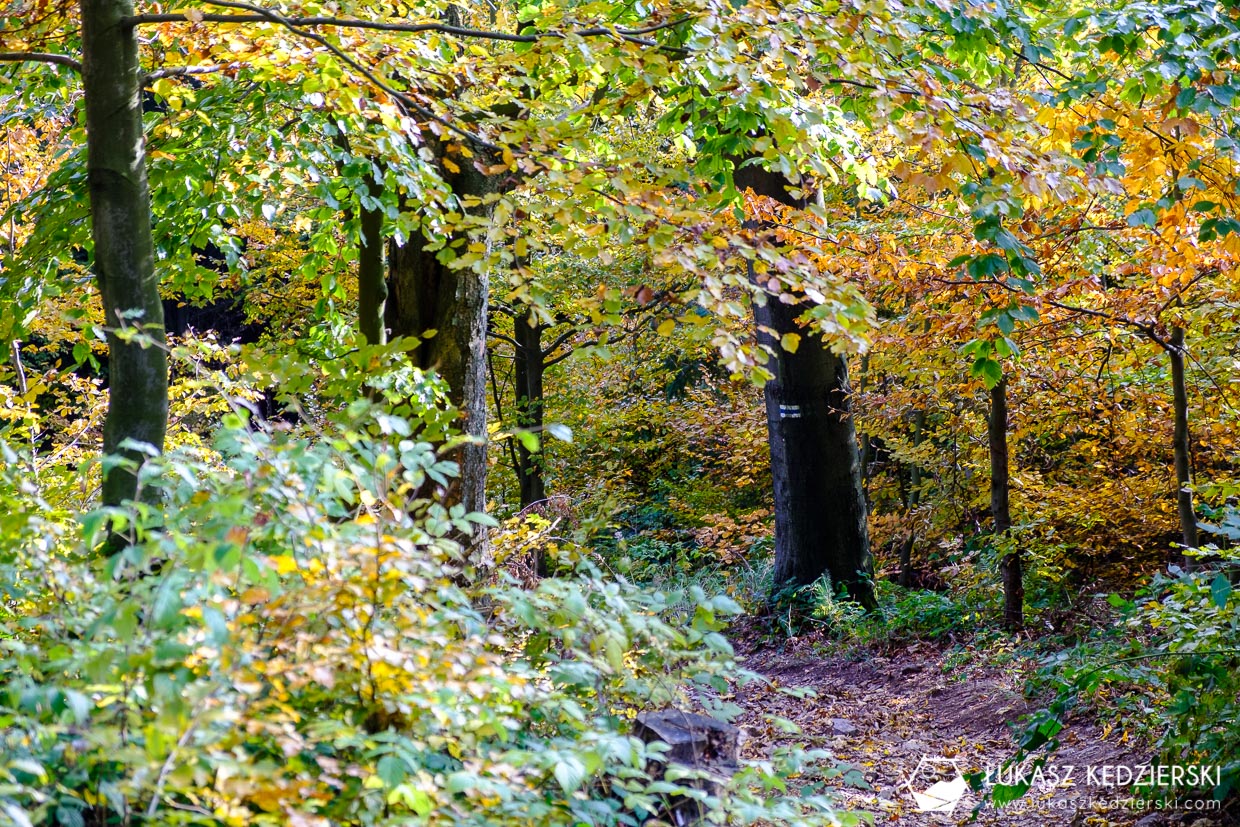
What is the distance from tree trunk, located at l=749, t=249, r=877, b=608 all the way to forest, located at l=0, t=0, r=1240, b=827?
0.04 meters

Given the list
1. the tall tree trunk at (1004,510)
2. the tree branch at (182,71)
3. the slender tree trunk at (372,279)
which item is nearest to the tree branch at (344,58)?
the tree branch at (182,71)

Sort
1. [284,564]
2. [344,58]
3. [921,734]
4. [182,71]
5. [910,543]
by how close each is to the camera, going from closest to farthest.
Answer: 1. [284,564]
2. [344,58]
3. [182,71]
4. [921,734]
5. [910,543]

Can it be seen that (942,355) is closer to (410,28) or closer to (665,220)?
(665,220)

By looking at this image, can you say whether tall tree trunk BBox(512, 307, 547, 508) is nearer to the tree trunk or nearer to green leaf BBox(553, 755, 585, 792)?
the tree trunk

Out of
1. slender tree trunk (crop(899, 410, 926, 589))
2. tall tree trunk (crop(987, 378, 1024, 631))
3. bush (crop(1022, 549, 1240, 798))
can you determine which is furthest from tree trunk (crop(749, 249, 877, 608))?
bush (crop(1022, 549, 1240, 798))

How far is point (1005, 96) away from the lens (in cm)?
428

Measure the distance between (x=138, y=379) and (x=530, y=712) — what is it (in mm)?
1823

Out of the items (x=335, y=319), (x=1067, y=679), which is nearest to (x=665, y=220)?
(x=1067, y=679)

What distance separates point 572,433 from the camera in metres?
5.66

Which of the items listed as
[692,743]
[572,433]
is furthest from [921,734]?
[692,743]

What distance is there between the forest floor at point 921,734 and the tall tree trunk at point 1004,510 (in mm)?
561

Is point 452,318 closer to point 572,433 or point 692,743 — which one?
point 572,433

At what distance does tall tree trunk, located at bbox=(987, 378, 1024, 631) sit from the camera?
7059 mm

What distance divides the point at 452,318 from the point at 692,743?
3282 millimetres
